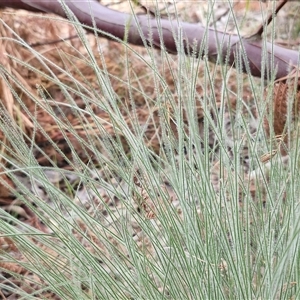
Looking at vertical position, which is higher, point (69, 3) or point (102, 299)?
point (69, 3)

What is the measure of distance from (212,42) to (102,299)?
0.91 metres

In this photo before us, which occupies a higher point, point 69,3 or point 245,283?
point 69,3

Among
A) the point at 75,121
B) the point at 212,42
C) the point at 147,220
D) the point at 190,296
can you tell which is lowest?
the point at 75,121

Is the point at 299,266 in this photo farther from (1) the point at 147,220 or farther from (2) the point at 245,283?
(1) the point at 147,220

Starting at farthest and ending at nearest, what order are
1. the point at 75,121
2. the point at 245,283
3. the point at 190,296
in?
the point at 75,121
the point at 190,296
the point at 245,283

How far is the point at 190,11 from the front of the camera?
3146 mm

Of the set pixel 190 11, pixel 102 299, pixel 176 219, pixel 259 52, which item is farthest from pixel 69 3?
pixel 190 11

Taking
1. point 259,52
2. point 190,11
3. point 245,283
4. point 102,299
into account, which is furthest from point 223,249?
point 190,11

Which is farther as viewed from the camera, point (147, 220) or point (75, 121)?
point (75, 121)

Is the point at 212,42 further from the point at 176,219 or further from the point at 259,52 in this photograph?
the point at 176,219

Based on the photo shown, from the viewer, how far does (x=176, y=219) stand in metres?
1.13

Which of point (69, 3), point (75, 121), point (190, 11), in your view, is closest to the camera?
point (69, 3)

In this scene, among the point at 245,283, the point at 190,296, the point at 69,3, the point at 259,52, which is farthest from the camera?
the point at 69,3

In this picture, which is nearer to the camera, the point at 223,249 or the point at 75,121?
the point at 223,249
